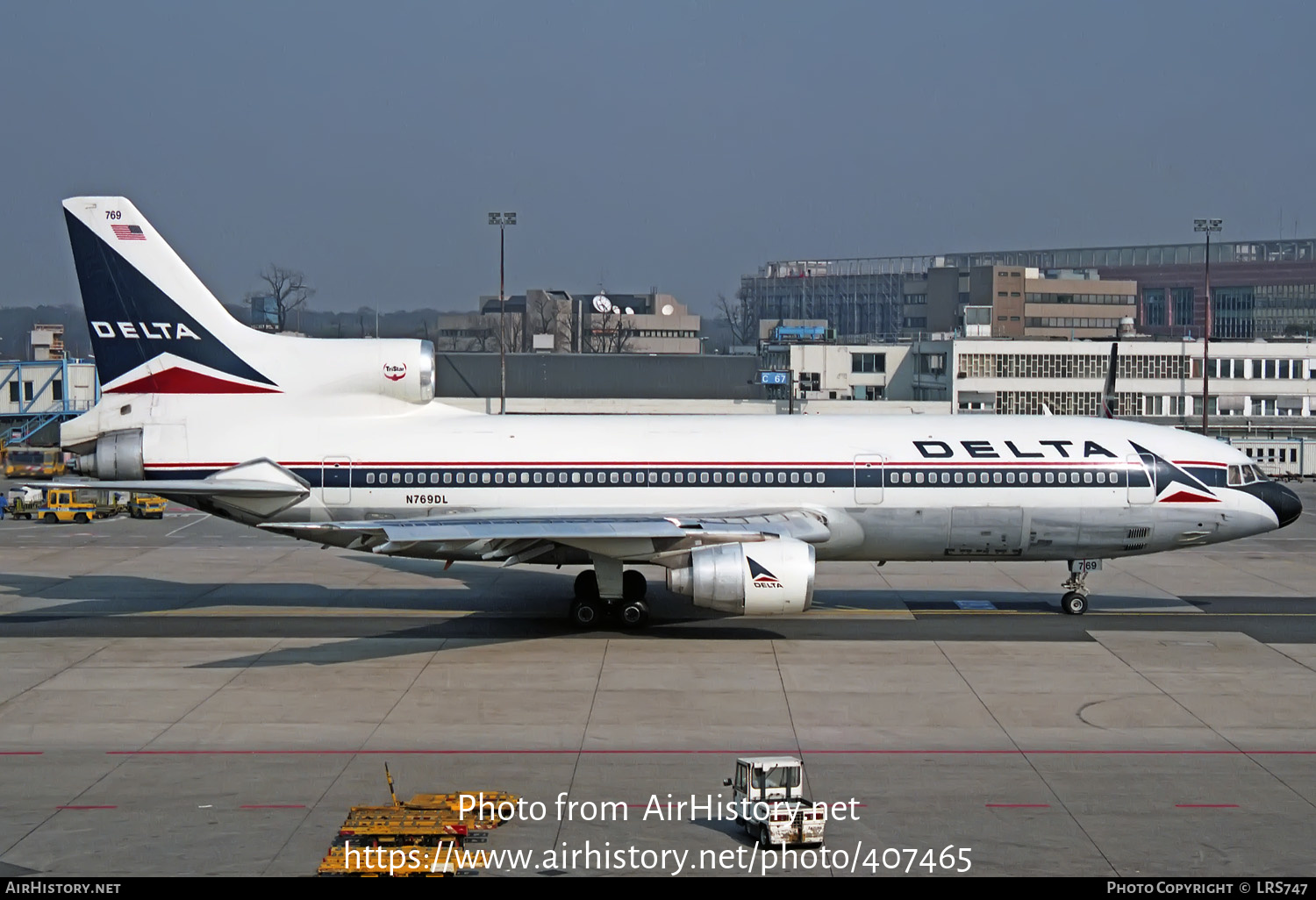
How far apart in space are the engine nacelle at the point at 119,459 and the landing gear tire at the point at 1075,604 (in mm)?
22789

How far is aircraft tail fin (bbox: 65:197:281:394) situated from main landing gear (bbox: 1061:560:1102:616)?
20246 mm

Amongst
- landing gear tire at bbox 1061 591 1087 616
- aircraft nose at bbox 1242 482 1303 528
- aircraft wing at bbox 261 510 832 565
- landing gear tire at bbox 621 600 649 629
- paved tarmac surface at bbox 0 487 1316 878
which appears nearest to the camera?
paved tarmac surface at bbox 0 487 1316 878

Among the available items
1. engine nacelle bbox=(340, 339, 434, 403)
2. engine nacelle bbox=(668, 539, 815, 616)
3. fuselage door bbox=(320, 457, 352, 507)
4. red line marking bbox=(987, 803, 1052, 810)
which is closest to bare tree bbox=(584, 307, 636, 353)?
engine nacelle bbox=(340, 339, 434, 403)

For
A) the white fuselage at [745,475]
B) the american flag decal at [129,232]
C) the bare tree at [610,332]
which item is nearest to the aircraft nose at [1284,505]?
the white fuselage at [745,475]

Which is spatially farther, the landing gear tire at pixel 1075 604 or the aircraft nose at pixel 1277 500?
the landing gear tire at pixel 1075 604

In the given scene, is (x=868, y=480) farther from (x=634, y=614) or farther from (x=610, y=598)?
(x=610, y=598)

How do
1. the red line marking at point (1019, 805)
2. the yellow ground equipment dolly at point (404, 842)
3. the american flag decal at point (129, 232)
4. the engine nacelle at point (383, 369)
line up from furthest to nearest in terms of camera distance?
the engine nacelle at point (383, 369) → the american flag decal at point (129, 232) → the red line marking at point (1019, 805) → the yellow ground equipment dolly at point (404, 842)

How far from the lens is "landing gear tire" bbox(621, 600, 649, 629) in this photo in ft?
98.3

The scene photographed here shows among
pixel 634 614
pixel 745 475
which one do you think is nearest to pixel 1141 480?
pixel 745 475

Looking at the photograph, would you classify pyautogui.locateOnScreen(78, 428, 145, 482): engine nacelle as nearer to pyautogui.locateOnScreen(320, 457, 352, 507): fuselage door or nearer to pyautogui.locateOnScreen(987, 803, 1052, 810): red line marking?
pyautogui.locateOnScreen(320, 457, 352, 507): fuselage door

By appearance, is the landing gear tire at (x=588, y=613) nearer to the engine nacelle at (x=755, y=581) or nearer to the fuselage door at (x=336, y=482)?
the engine nacelle at (x=755, y=581)

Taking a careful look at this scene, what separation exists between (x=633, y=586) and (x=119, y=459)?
12.5 metres

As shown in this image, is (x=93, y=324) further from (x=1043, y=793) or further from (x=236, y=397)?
(x=1043, y=793)

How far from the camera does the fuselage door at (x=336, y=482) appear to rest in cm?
3038
